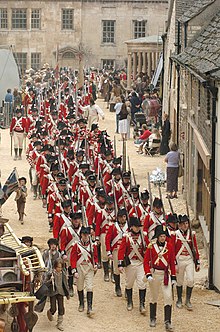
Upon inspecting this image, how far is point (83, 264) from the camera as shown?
14.9 metres

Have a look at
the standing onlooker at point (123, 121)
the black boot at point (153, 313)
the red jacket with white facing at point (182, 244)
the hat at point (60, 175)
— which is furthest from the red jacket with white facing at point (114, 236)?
the standing onlooker at point (123, 121)

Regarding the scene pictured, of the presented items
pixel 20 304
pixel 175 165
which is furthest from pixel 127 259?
pixel 175 165

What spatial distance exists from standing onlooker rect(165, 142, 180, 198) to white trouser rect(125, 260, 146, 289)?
8.04 metres

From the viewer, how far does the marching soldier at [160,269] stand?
14.2m

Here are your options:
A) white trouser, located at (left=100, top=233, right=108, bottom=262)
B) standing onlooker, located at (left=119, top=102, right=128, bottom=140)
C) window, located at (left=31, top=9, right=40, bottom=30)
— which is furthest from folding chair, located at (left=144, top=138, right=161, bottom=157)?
window, located at (left=31, top=9, right=40, bottom=30)

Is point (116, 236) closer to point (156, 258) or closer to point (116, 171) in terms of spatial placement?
point (156, 258)

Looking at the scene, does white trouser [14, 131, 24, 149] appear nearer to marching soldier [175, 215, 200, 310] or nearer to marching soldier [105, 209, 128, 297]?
marching soldier [105, 209, 128, 297]

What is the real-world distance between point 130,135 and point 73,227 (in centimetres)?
1942

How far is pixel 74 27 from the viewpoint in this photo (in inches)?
2306

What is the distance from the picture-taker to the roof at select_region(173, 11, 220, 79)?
1685 centimetres

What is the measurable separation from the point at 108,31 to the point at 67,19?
2377mm

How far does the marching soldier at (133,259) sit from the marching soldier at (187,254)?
520 mm

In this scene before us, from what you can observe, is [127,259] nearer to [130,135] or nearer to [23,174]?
[23,174]

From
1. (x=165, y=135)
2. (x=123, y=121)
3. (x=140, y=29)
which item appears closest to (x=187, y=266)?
(x=165, y=135)
